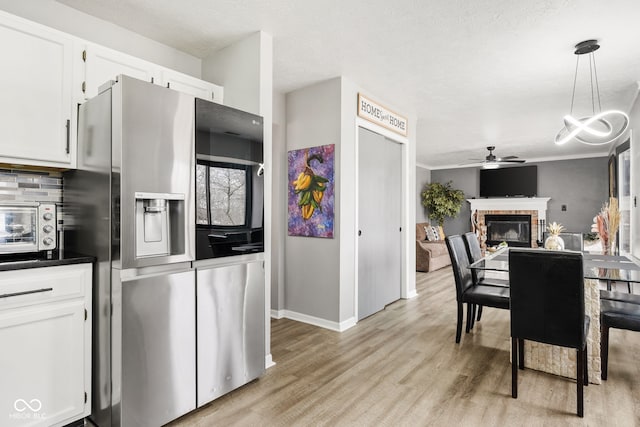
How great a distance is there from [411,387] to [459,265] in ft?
4.06

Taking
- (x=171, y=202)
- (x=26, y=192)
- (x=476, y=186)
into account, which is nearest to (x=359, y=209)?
(x=171, y=202)

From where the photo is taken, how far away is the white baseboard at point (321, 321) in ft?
11.7

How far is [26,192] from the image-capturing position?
2.20 m

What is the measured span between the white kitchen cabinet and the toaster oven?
337 mm

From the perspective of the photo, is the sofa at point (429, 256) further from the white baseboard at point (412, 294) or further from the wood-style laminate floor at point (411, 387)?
the wood-style laminate floor at point (411, 387)

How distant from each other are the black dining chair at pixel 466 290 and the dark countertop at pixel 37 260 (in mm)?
2807

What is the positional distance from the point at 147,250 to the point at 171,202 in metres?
0.30

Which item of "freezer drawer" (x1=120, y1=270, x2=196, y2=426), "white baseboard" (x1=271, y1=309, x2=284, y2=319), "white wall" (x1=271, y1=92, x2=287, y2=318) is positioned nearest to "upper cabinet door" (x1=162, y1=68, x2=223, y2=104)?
"white wall" (x1=271, y1=92, x2=287, y2=318)

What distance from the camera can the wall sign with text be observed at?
3911 millimetres

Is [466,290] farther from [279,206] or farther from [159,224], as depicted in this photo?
[159,224]

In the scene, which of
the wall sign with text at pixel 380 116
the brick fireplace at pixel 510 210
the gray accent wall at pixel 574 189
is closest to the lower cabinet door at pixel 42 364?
the wall sign with text at pixel 380 116

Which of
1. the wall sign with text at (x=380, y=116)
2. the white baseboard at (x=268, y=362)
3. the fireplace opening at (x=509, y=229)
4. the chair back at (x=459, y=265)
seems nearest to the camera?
the white baseboard at (x=268, y=362)

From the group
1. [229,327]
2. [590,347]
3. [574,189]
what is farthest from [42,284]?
[574,189]

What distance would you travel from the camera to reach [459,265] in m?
3.19
